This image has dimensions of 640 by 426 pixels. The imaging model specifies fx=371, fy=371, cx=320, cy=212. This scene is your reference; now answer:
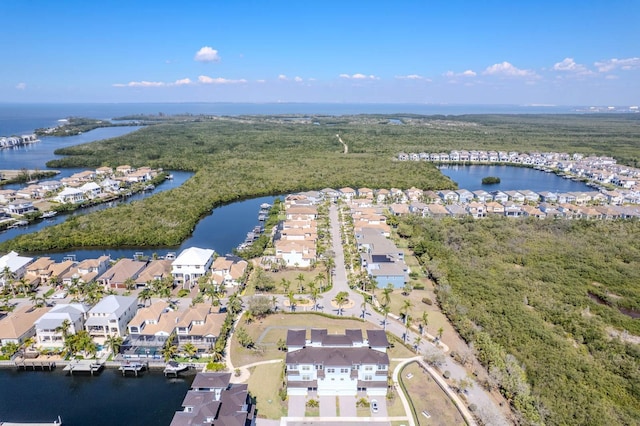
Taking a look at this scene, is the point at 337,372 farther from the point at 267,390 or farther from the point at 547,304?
the point at 547,304

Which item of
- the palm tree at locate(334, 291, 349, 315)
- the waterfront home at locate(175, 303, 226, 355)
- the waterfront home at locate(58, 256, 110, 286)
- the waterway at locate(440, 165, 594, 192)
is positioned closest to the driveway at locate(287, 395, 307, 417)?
the waterfront home at locate(175, 303, 226, 355)

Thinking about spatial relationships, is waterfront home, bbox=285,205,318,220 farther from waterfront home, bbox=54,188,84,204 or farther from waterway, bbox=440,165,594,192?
waterway, bbox=440,165,594,192

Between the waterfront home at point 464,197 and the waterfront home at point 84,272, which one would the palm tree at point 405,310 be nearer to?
the waterfront home at point 84,272

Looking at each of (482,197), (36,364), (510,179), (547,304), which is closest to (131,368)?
(36,364)

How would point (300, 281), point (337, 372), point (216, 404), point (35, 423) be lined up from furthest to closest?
point (300, 281), point (337, 372), point (35, 423), point (216, 404)

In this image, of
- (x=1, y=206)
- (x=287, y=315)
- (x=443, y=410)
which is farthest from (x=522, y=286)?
(x=1, y=206)

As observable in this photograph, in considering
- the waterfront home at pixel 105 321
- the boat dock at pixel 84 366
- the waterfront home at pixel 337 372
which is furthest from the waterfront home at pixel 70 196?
the waterfront home at pixel 337 372

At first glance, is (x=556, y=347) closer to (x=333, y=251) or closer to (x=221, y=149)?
(x=333, y=251)
